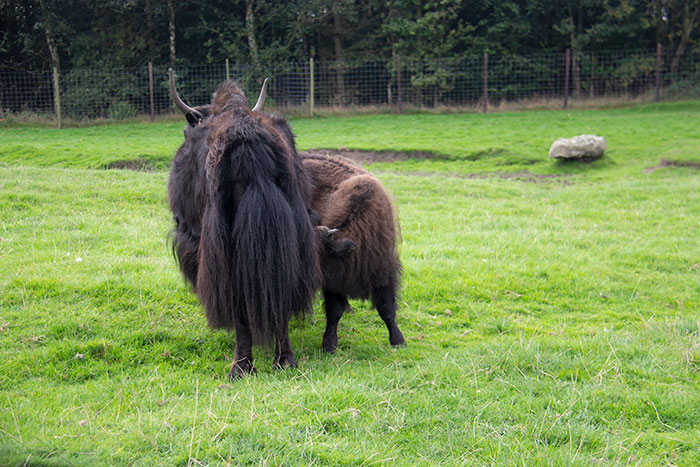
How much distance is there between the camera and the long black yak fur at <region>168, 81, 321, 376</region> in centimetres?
405

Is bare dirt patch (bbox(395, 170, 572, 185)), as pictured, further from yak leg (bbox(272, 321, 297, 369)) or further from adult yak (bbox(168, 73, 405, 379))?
yak leg (bbox(272, 321, 297, 369))

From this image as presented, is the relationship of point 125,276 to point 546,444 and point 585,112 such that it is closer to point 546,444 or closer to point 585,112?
point 546,444

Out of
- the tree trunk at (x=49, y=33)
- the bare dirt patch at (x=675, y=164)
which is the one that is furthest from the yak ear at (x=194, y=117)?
the tree trunk at (x=49, y=33)

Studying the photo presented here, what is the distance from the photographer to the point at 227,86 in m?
5.02

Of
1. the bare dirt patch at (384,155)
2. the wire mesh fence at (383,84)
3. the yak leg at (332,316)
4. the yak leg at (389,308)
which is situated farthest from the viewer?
the wire mesh fence at (383,84)

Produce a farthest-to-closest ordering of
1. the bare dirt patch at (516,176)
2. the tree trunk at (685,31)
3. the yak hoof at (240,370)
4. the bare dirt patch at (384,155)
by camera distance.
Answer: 1. the tree trunk at (685,31)
2. the bare dirt patch at (384,155)
3. the bare dirt patch at (516,176)
4. the yak hoof at (240,370)

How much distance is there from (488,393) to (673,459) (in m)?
1.07

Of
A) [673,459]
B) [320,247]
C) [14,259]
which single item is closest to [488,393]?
[673,459]

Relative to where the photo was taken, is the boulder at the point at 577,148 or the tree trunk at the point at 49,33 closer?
the boulder at the point at 577,148

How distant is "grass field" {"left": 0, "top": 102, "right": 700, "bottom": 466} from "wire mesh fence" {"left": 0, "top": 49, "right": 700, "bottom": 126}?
47.7 ft

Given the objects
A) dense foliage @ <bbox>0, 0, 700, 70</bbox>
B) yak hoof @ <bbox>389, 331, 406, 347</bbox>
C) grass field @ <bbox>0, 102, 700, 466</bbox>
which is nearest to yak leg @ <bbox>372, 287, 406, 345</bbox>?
yak hoof @ <bbox>389, 331, 406, 347</bbox>

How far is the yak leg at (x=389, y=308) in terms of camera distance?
5.25m

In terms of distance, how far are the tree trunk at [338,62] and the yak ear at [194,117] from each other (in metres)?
21.6

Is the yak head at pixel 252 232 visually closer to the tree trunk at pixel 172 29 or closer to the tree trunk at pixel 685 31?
the tree trunk at pixel 172 29
